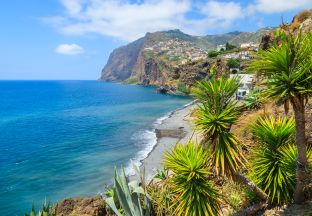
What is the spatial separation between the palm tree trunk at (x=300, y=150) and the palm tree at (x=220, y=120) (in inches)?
64.3

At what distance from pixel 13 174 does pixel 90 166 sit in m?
7.60

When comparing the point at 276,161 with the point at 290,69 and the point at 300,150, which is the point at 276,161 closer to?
the point at 300,150

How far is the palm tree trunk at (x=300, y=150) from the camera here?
8.20 meters

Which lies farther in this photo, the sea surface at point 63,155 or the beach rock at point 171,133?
the beach rock at point 171,133

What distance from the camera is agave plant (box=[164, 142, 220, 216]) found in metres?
9.19

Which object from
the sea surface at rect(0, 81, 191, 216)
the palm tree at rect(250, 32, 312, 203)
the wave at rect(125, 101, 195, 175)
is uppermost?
the palm tree at rect(250, 32, 312, 203)

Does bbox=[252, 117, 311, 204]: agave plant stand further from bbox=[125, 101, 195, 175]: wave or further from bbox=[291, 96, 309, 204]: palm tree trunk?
bbox=[125, 101, 195, 175]: wave

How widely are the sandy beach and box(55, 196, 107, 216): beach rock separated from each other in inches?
446

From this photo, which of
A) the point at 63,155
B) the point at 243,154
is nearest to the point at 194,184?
the point at 243,154

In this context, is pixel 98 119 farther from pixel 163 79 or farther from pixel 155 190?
pixel 163 79

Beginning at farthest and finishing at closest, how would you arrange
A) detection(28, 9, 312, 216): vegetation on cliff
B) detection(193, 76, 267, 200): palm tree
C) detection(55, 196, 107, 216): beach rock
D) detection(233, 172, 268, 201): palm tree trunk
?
detection(55, 196, 107, 216): beach rock < detection(233, 172, 268, 201): palm tree trunk < detection(193, 76, 267, 200): palm tree < detection(28, 9, 312, 216): vegetation on cliff

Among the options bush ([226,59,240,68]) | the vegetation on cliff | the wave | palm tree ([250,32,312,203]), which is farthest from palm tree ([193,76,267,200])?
bush ([226,59,240,68])

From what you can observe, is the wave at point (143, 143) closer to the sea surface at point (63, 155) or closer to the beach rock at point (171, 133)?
the sea surface at point (63, 155)

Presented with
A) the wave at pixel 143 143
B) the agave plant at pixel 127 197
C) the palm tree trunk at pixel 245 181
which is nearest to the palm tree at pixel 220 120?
the palm tree trunk at pixel 245 181
